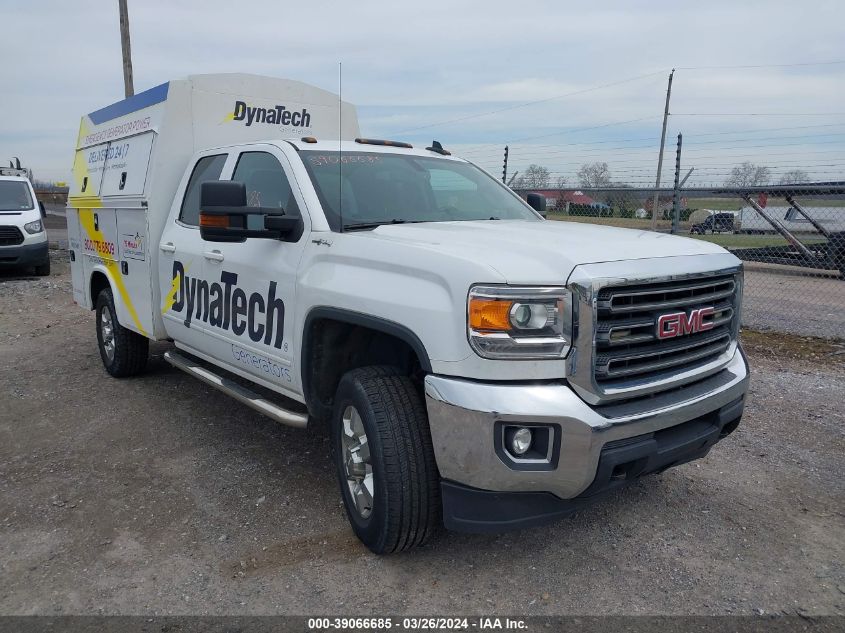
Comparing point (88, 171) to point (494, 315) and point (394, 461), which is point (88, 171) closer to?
point (394, 461)

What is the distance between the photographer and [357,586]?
9.71 feet

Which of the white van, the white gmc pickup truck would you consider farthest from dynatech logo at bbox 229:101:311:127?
the white van

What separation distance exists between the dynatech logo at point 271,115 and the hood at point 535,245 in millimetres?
2590

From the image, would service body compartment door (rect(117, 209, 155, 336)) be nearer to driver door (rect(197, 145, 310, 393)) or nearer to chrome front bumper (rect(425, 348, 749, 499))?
driver door (rect(197, 145, 310, 393))

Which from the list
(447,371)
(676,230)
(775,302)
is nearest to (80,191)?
(447,371)

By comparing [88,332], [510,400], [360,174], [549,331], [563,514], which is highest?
[360,174]

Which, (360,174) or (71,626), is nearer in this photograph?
(71,626)

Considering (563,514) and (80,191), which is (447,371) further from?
(80,191)

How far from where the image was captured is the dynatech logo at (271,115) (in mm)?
5531

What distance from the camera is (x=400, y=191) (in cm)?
409

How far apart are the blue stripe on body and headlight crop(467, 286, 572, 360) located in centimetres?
372

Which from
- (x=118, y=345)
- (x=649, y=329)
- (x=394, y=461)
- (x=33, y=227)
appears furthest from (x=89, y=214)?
(x=33, y=227)

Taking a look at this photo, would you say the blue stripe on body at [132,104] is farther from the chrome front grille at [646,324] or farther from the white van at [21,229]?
the white van at [21,229]

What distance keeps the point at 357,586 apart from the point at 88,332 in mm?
6727
